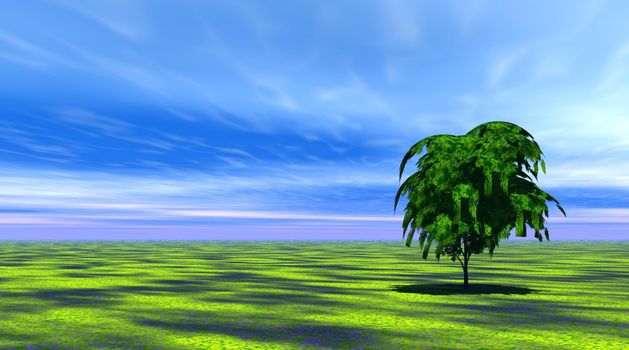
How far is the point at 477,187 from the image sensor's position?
104ft

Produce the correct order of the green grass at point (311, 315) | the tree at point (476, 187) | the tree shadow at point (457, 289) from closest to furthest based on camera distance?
the green grass at point (311, 315) < the tree at point (476, 187) < the tree shadow at point (457, 289)

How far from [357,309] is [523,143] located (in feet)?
39.1

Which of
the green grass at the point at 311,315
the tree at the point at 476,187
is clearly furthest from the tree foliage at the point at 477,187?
the green grass at the point at 311,315

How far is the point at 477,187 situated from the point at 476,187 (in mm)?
52

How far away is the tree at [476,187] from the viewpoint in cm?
3030

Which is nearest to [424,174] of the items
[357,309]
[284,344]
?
[357,309]

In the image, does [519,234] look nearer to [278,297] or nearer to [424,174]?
[424,174]

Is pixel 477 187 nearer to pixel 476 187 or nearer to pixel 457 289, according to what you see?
pixel 476 187

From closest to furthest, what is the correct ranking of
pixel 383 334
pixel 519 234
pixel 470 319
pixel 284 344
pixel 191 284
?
1. pixel 284 344
2. pixel 383 334
3. pixel 470 319
4. pixel 519 234
5. pixel 191 284

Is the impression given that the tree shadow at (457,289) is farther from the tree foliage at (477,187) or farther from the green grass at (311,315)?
the tree foliage at (477,187)

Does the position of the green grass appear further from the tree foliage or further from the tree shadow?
the tree foliage

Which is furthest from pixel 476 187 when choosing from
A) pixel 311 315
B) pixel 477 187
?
pixel 311 315

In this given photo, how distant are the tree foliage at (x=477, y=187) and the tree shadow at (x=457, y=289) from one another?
3982mm

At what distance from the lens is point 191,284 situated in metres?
40.7
